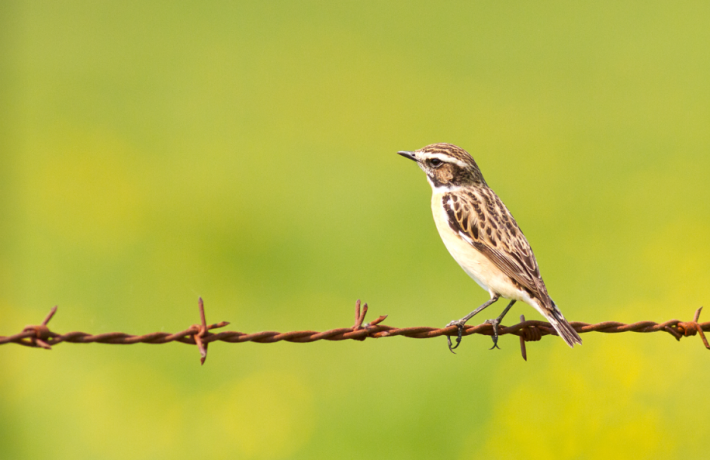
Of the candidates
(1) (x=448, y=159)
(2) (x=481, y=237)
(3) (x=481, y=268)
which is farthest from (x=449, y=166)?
(3) (x=481, y=268)

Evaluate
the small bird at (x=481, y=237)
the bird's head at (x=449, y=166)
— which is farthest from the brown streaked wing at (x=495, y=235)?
the bird's head at (x=449, y=166)

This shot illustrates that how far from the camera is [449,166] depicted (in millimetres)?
8727

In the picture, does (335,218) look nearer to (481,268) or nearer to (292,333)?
(481,268)

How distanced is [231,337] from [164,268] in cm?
861

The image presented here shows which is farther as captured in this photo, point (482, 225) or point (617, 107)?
point (617, 107)

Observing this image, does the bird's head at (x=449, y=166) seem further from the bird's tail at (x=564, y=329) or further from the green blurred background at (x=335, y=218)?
the green blurred background at (x=335, y=218)

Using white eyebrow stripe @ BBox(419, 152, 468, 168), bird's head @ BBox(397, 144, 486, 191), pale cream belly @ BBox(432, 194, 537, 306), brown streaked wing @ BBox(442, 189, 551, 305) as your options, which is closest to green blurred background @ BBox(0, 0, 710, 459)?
pale cream belly @ BBox(432, 194, 537, 306)

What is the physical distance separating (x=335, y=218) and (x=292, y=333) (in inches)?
384

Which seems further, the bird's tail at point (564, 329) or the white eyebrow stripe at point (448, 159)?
the white eyebrow stripe at point (448, 159)

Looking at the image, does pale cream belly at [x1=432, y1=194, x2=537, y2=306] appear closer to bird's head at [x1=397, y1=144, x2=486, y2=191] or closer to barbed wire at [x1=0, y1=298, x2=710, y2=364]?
bird's head at [x1=397, y1=144, x2=486, y2=191]

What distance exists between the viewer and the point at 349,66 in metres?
26.8

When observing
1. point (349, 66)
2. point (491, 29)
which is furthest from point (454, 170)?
point (491, 29)

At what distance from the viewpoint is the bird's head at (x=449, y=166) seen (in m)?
8.70

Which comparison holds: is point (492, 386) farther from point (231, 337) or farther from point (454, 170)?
point (231, 337)
